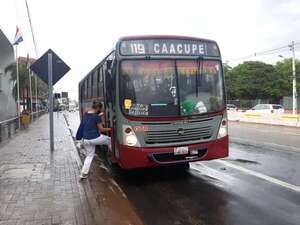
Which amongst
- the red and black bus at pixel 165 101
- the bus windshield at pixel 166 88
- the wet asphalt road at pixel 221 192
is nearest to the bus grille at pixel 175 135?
the red and black bus at pixel 165 101

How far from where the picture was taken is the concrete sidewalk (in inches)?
267

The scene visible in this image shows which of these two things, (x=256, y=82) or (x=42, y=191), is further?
(x=256, y=82)

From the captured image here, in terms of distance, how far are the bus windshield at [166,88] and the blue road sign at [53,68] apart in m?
5.66

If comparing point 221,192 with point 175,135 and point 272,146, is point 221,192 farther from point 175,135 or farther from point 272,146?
point 272,146

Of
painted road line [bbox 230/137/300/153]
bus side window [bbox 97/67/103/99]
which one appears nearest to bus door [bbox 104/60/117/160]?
bus side window [bbox 97/67/103/99]

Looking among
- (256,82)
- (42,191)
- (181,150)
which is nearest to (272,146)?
(181,150)

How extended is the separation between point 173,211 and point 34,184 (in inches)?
129

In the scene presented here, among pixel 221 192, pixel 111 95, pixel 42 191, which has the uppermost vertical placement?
pixel 111 95

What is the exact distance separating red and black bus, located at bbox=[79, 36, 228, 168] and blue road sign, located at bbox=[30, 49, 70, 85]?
16.3 ft

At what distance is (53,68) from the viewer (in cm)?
1477

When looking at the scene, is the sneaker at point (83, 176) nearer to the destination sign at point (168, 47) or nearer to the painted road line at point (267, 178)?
the destination sign at point (168, 47)

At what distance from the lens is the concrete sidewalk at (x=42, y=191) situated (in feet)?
22.2

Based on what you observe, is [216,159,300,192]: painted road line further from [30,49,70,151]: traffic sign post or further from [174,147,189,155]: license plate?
[30,49,70,151]: traffic sign post

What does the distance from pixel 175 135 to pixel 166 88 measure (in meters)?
1.01
